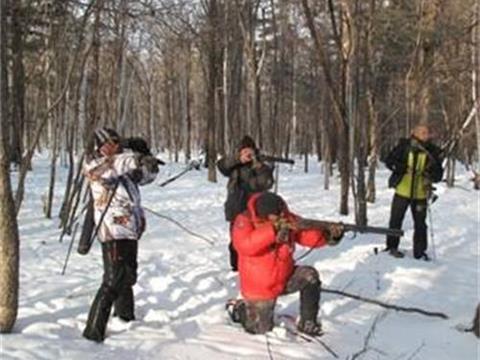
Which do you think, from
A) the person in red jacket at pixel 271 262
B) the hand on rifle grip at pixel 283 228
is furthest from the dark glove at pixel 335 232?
the hand on rifle grip at pixel 283 228

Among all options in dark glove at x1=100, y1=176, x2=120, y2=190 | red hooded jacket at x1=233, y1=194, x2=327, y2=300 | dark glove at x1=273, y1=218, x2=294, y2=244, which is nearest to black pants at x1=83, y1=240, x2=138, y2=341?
dark glove at x1=100, y1=176, x2=120, y2=190

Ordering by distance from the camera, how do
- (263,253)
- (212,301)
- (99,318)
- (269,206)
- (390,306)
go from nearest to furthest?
1. (99,318)
2. (269,206)
3. (263,253)
4. (212,301)
5. (390,306)

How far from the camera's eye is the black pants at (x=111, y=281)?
6.03 metres

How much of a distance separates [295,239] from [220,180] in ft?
59.8

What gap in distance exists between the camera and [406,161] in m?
10.6

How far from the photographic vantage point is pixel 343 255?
10711 mm

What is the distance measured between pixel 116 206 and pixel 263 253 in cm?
131

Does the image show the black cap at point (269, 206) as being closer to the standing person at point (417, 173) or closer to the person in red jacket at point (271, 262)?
the person in red jacket at point (271, 262)

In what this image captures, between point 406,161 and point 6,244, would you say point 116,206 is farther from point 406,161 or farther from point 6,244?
point 406,161

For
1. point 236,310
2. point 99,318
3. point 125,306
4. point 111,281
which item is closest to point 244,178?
point 236,310

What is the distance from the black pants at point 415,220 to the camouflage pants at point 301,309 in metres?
4.18

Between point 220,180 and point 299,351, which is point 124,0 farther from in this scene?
point 220,180

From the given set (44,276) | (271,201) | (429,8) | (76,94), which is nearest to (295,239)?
(271,201)

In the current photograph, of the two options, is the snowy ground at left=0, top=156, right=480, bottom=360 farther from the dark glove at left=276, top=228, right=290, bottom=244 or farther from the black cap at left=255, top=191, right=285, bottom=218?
the black cap at left=255, top=191, right=285, bottom=218
